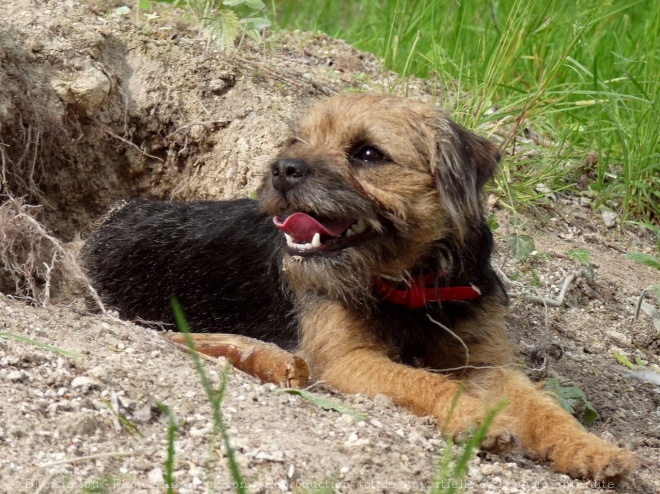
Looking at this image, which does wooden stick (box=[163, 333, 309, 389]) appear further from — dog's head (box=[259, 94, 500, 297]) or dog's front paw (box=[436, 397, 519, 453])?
dog's front paw (box=[436, 397, 519, 453])

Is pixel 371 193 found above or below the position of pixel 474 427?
above

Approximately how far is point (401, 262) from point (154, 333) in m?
0.99

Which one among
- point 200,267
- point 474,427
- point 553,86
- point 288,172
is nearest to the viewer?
point 474,427

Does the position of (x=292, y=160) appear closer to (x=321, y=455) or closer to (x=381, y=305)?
(x=381, y=305)

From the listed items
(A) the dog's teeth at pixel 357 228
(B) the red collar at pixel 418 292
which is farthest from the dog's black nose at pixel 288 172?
(B) the red collar at pixel 418 292

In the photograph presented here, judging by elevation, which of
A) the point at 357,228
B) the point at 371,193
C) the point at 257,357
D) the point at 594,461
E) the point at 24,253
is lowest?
the point at 24,253

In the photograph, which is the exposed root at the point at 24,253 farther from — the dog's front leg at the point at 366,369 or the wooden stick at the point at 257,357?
the dog's front leg at the point at 366,369

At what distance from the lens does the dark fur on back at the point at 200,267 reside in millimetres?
4496

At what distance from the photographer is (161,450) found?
2781 millimetres

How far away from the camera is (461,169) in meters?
3.89

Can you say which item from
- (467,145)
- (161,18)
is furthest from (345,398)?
(161,18)

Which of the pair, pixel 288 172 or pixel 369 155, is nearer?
pixel 288 172

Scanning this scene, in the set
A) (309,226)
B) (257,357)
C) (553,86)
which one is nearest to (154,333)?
(257,357)

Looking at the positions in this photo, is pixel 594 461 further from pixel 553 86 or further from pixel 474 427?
pixel 553 86
